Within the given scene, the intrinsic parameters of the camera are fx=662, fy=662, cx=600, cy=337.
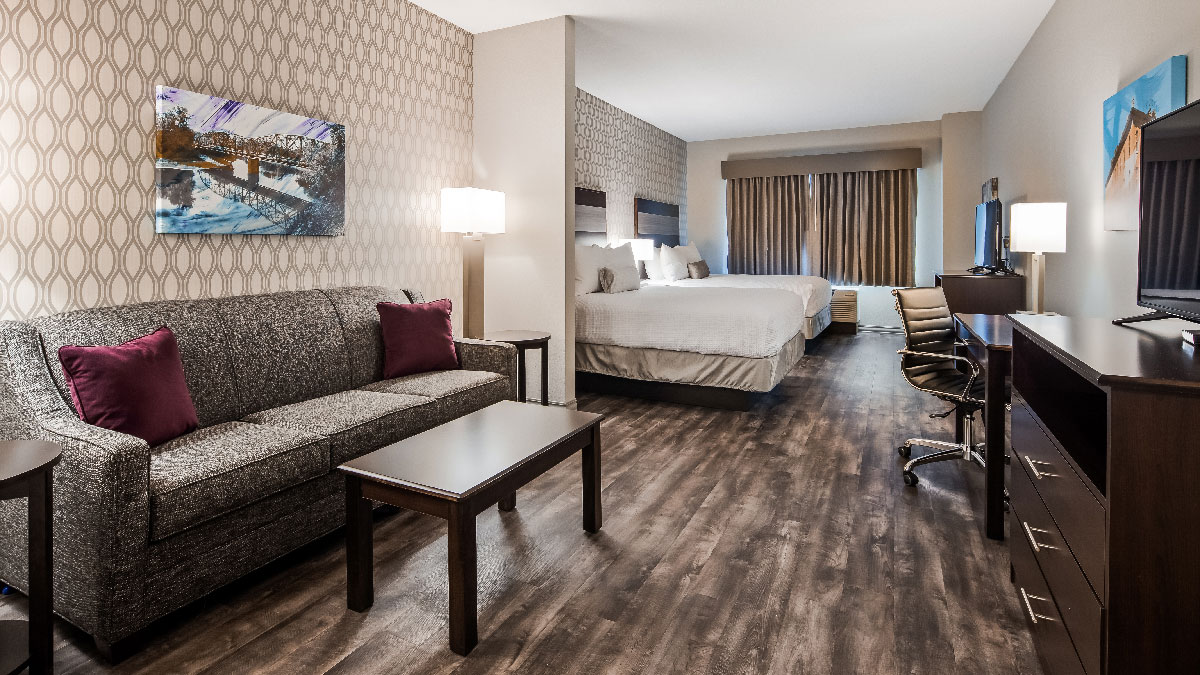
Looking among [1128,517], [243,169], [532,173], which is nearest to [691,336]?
[532,173]

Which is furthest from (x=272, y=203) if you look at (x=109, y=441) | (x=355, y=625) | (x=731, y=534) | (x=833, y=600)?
(x=833, y=600)

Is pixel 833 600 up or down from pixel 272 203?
down

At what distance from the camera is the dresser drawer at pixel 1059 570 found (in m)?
1.23

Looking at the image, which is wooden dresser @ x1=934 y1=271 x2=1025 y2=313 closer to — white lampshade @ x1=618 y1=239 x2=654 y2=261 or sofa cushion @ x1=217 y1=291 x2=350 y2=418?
white lampshade @ x1=618 y1=239 x2=654 y2=261

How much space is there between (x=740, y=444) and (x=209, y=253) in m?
2.88

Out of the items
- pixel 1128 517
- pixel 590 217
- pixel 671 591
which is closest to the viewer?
pixel 1128 517

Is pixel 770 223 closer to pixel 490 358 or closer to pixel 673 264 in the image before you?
pixel 673 264

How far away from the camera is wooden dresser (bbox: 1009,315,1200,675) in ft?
3.59

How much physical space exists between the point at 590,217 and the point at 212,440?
178 inches

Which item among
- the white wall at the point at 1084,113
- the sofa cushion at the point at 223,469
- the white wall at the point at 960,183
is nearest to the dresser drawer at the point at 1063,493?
the white wall at the point at 1084,113

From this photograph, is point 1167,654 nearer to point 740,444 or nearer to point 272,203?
point 740,444

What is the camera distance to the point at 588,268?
5.36 m

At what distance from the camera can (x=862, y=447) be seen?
3.71 m

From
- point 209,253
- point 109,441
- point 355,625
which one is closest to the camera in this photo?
point 109,441
